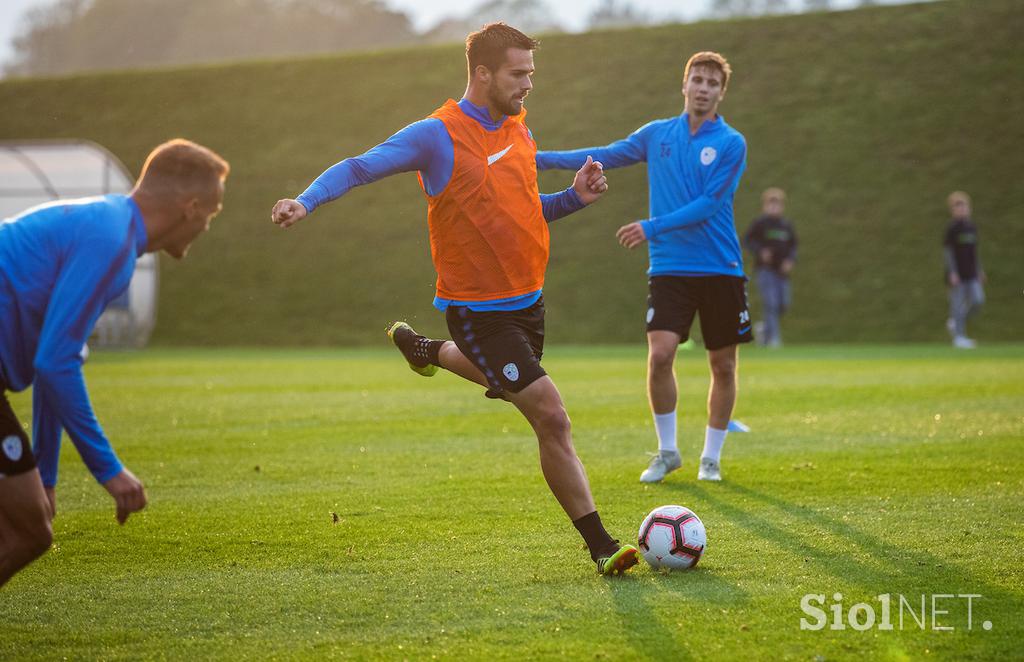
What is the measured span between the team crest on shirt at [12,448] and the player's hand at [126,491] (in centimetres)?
31

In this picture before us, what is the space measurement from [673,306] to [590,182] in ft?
7.68

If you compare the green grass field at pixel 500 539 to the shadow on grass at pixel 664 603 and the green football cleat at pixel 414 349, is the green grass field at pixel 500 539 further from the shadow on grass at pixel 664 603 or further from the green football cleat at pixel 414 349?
the green football cleat at pixel 414 349

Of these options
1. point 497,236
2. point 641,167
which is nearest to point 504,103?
point 497,236

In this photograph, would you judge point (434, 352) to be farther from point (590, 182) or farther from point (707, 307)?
point (707, 307)

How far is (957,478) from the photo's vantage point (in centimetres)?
762

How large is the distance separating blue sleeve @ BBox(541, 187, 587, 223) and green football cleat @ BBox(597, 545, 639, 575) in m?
1.71

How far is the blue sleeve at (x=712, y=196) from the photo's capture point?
7.50 m

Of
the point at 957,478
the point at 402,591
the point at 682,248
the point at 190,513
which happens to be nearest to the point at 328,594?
the point at 402,591

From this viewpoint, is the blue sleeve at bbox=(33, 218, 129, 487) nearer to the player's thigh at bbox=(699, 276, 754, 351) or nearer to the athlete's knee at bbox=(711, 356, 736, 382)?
the player's thigh at bbox=(699, 276, 754, 351)

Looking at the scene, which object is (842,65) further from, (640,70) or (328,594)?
(328,594)

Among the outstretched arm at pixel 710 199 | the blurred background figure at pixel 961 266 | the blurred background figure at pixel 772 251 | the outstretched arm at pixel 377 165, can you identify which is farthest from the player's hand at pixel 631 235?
the blurred background figure at pixel 961 266

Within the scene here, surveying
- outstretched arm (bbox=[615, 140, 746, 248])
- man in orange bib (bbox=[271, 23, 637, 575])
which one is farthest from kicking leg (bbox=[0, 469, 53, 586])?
outstretched arm (bbox=[615, 140, 746, 248])

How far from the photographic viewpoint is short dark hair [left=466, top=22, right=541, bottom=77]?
17.6ft

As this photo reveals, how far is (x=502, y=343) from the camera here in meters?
5.35
